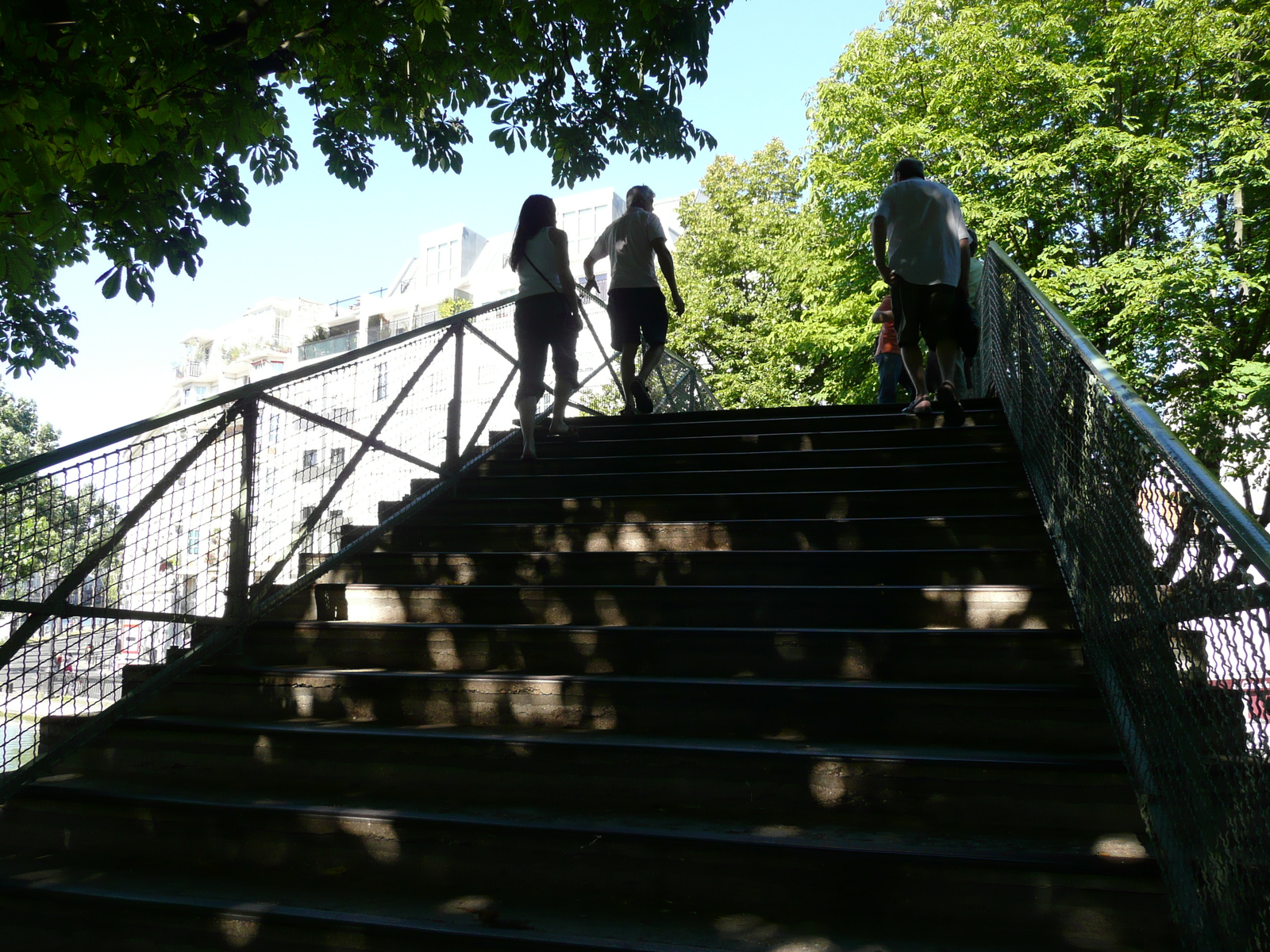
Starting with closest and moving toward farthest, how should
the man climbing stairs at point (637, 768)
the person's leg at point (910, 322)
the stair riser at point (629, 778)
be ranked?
1. the man climbing stairs at point (637, 768)
2. the stair riser at point (629, 778)
3. the person's leg at point (910, 322)

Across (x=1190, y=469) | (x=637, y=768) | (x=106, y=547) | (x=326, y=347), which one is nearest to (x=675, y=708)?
(x=637, y=768)

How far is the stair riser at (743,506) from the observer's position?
4273mm

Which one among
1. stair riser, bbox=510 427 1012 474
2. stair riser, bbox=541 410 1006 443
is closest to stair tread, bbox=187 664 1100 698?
stair riser, bbox=510 427 1012 474

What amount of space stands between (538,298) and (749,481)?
5.86 feet

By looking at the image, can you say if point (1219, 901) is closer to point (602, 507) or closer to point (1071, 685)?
point (1071, 685)

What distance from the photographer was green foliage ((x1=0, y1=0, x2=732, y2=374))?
349 cm

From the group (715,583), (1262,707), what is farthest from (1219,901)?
(715,583)

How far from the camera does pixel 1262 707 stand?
1.46 meters

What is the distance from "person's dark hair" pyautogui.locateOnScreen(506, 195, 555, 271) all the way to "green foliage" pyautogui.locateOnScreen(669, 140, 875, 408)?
11.4m

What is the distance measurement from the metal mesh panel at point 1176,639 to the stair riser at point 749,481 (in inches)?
52.0

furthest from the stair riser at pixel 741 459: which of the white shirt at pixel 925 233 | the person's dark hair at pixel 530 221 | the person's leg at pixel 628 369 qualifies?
the person's dark hair at pixel 530 221

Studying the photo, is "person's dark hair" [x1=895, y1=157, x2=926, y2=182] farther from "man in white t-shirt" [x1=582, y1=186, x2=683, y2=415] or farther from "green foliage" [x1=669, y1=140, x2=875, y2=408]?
"green foliage" [x1=669, y1=140, x2=875, y2=408]

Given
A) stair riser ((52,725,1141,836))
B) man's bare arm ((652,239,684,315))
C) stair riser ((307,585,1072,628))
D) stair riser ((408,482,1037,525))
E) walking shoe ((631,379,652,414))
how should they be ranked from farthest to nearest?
1. walking shoe ((631,379,652,414))
2. man's bare arm ((652,239,684,315))
3. stair riser ((408,482,1037,525))
4. stair riser ((307,585,1072,628))
5. stair riser ((52,725,1141,836))

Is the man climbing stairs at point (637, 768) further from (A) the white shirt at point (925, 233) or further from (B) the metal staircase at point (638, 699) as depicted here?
(A) the white shirt at point (925, 233)
